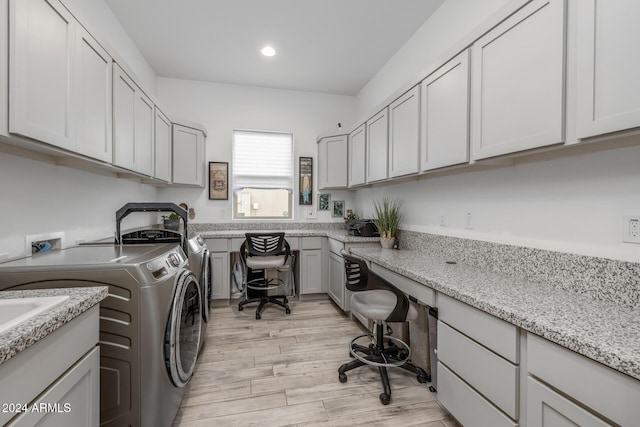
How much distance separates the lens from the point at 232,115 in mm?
3938

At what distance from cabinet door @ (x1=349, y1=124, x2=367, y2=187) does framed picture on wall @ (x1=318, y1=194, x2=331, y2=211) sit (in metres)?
0.65

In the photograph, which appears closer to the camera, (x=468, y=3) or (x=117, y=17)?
(x=468, y=3)

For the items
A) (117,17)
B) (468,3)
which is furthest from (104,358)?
(468,3)

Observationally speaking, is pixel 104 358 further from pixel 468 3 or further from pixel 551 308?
pixel 468 3

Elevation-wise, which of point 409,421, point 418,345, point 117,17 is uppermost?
point 117,17

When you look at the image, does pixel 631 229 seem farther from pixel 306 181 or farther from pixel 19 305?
pixel 306 181

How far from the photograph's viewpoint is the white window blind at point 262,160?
4.00m

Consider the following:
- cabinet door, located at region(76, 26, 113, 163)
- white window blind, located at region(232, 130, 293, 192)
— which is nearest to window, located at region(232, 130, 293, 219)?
white window blind, located at region(232, 130, 293, 192)

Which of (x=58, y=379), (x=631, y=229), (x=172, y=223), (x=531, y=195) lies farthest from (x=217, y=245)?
(x=631, y=229)

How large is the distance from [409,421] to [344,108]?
3.97 metres

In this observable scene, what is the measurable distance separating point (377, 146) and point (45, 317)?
108 inches

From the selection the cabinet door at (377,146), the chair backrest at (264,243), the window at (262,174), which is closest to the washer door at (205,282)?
the chair backrest at (264,243)

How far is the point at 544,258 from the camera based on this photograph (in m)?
1.52

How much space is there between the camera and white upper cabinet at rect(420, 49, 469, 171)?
5.71 ft
